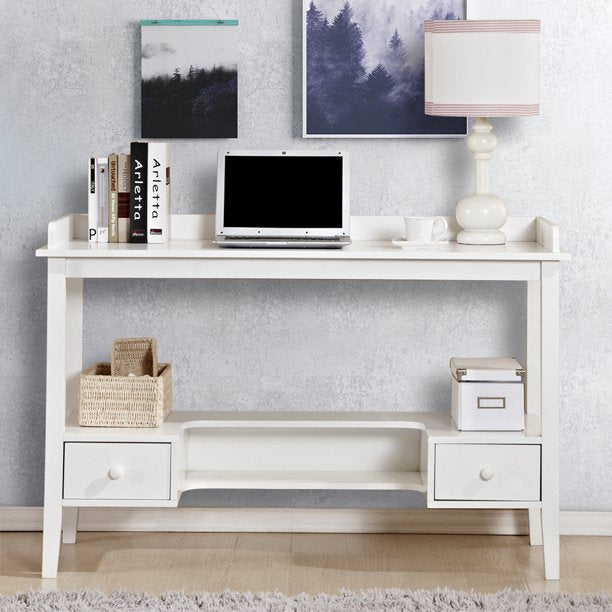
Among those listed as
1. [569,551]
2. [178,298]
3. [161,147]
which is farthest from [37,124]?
[569,551]

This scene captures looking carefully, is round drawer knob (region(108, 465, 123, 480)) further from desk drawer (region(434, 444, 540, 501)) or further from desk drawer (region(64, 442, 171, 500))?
desk drawer (region(434, 444, 540, 501))

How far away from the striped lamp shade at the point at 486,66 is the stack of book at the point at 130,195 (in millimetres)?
746

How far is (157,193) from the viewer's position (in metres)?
2.66

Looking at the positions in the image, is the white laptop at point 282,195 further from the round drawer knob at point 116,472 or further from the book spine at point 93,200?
the round drawer knob at point 116,472

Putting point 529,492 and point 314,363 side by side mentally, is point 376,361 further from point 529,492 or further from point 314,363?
point 529,492

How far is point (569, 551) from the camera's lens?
2797 mm

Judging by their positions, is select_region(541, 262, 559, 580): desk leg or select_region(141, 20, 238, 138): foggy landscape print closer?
select_region(541, 262, 559, 580): desk leg

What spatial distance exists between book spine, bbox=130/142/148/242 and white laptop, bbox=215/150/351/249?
0.63 ft

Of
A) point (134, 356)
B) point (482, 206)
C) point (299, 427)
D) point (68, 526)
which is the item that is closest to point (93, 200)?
point (134, 356)

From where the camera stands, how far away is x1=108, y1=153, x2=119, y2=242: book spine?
8.71 ft

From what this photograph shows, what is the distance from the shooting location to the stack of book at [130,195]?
2.65 m

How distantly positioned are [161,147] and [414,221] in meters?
Answer: 0.68

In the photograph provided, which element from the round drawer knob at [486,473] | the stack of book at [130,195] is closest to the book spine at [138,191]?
the stack of book at [130,195]

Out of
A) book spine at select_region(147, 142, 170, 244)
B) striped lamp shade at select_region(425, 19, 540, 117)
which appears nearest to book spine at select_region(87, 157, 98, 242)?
book spine at select_region(147, 142, 170, 244)
